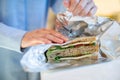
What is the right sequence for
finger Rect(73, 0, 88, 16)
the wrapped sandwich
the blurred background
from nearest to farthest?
the wrapped sandwich < finger Rect(73, 0, 88, 16) < the blurred background

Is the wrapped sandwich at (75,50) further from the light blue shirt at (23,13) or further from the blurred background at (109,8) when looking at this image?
the blurred background at (109,8)

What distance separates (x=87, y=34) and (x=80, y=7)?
6.5 inches

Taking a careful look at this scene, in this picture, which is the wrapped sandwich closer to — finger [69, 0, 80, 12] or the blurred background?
finger [69, 0, 80, 12]

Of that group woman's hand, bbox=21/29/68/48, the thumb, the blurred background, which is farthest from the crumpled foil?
the blurred background

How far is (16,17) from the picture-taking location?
670 mm

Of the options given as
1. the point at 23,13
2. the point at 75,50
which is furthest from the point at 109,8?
the point at 75,50

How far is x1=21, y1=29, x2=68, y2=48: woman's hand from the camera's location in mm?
462

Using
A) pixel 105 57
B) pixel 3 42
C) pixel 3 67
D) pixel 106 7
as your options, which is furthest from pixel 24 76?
pixel 106 7

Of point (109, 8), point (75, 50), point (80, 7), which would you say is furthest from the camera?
point (109, 8)

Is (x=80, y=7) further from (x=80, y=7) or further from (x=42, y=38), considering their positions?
(x=42, y=38)

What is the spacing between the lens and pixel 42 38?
1.54 feet

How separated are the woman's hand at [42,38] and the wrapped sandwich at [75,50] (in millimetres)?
20

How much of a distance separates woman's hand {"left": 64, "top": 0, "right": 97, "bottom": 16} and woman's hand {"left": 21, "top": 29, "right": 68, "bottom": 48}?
170 millimetres

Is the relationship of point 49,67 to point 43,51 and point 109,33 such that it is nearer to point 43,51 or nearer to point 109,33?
point 43,51
